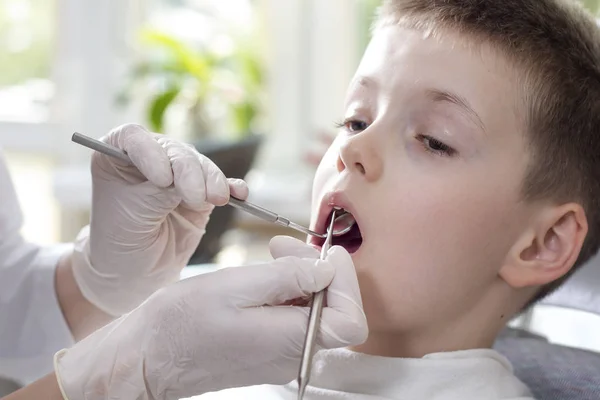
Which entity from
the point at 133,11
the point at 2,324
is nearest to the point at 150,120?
the point at 133,11

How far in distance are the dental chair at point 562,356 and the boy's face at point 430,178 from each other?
13.9 inches

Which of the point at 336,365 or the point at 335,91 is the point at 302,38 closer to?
the point at 335,91

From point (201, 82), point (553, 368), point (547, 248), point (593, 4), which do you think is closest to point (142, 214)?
point (547, 248)

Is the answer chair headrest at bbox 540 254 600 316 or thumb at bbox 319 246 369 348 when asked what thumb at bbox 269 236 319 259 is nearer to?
thumb at bbox 319 246 369 348

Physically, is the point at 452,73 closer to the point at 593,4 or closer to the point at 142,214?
the point at 142,214

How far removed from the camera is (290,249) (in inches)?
47.5

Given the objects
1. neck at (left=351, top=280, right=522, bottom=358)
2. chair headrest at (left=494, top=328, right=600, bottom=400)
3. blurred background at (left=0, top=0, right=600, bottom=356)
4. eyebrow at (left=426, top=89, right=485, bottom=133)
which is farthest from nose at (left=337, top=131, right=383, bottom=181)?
blurred background at (left=0, top=0, right=600, bottom=356)

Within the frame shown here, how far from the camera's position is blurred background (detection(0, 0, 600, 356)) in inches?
133

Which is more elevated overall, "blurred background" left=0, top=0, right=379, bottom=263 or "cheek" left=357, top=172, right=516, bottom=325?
"cheek" left=357, top=172, right=516, bottom=325

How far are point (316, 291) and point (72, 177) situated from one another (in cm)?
248

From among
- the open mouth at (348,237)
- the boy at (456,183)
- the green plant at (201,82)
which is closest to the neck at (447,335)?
the boy at (456,183)

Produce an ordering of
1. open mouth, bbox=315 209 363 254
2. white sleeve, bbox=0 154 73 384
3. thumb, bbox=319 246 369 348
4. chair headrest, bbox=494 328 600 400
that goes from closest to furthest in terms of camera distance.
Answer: thumb, bbox=319 246 369 348 < open mouth, bbox=315 209 363 254 < chair headrest, bbox=494 328 600 400 < white sleeve, bbox=0 154 73 384

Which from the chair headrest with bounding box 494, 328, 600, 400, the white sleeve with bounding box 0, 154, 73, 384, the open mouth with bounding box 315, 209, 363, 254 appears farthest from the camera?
the white sleeve with bounding box 0, 154, 73, 384

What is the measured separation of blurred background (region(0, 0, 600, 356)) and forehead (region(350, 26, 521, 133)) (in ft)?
6.56
